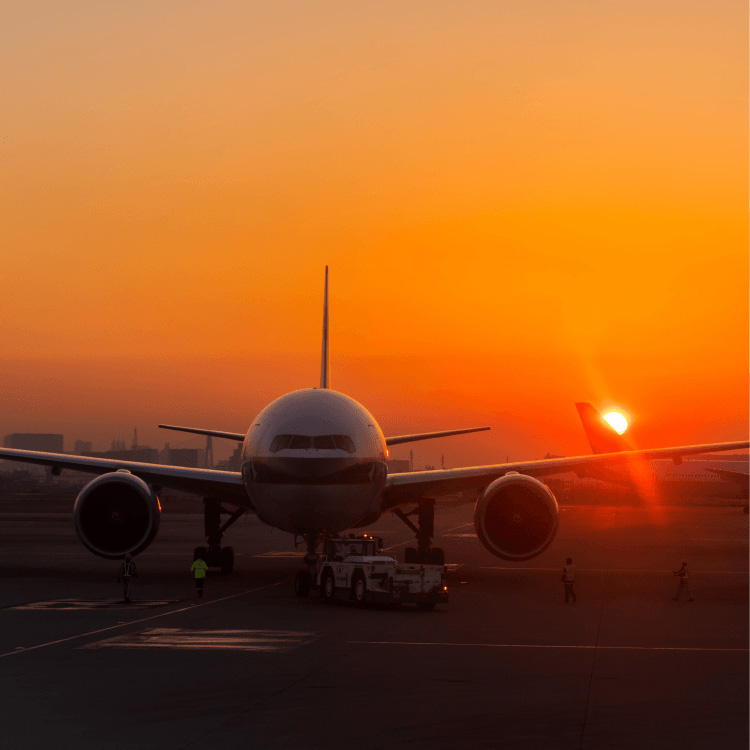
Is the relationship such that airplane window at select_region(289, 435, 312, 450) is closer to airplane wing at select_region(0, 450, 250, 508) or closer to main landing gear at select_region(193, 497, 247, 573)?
airplane wing at select_region(0, 450, 250, 508)

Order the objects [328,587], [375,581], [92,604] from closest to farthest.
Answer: [92,604], [375,581], [328,587]

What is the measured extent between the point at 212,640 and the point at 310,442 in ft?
28.5

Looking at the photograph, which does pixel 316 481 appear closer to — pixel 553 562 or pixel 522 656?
pixel 522 656

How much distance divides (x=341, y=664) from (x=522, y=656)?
305 cm

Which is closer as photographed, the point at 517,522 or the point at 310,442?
the point at 310,442

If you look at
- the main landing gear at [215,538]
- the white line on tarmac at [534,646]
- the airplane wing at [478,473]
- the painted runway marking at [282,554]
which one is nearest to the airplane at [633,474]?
the painted runway marking at [282,554]

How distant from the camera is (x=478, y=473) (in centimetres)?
3181

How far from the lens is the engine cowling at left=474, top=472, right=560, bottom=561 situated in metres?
28.4

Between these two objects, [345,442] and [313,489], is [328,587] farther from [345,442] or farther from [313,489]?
Answer: [345,442]

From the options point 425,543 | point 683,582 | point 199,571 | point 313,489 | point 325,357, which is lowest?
point 683,582

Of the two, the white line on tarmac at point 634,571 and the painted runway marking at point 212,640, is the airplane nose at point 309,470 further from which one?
the white line on tarmac at point 634,571

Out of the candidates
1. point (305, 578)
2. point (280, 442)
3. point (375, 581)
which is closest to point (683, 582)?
point (375, 581)

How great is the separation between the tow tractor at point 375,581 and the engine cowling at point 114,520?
14.0 ft

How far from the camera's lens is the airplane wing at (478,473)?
102ft
